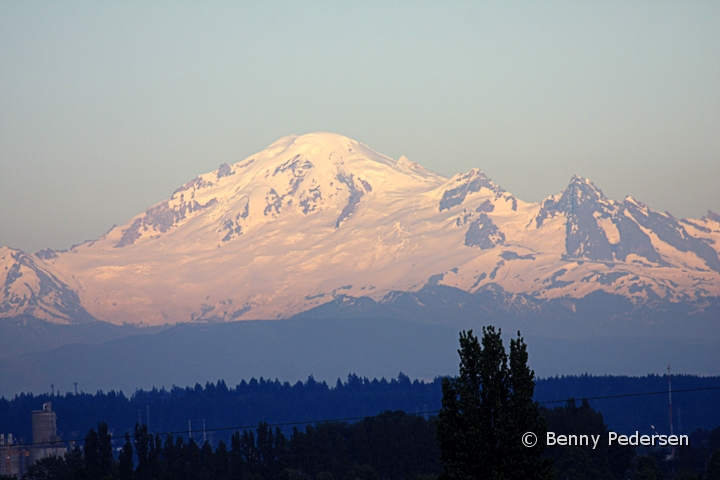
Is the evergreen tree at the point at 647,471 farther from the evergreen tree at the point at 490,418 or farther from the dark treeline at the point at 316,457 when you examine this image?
the evergreen tree at the point at 490,418

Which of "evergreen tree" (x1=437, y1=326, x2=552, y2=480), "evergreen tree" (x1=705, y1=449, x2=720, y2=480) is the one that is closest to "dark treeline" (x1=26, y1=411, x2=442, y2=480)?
"evergreen tree" (x1=705, y1=449, x2=720, y2=480)

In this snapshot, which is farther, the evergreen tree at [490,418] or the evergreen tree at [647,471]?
the evergreen tree at [647,471]

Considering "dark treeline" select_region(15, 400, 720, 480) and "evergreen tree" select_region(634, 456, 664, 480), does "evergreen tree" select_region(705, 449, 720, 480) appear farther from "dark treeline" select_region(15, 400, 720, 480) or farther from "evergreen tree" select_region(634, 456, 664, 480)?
"evergreen tree" select_region(634, 456, 664, 480)

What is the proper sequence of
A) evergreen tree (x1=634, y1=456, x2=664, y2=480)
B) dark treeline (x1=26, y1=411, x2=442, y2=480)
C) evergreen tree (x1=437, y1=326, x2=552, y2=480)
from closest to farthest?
evergreen tree (x1=437, y1=326, x2=552, y2=480) → evergreen tree (x1=634, y1=456, x2=664, y2=480) → dark treeline (x1=26, y1=411, x2=442, y2=480)

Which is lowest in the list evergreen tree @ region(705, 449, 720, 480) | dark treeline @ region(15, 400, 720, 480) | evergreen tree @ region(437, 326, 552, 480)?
evergreen tree @ region(705, 449, 720, 480)

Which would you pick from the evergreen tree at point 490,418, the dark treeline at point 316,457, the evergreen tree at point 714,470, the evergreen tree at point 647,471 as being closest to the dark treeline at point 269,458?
the dark treeline at point 316,457

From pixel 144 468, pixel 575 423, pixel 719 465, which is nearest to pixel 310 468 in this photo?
pixel 144 468

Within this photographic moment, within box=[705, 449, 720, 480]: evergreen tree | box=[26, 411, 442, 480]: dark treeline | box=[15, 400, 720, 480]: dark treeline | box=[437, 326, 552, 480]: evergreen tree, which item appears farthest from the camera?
box=[26, 411, 442, 480]: dark treeline

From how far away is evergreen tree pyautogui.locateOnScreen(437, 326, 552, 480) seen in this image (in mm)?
47469

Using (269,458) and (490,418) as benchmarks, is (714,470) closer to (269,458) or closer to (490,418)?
(269,458)

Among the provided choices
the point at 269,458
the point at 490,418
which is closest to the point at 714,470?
the point at 269,458

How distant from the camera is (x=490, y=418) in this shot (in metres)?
48.9

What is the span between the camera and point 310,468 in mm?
151375

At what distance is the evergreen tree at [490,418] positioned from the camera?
4747 centimetres
